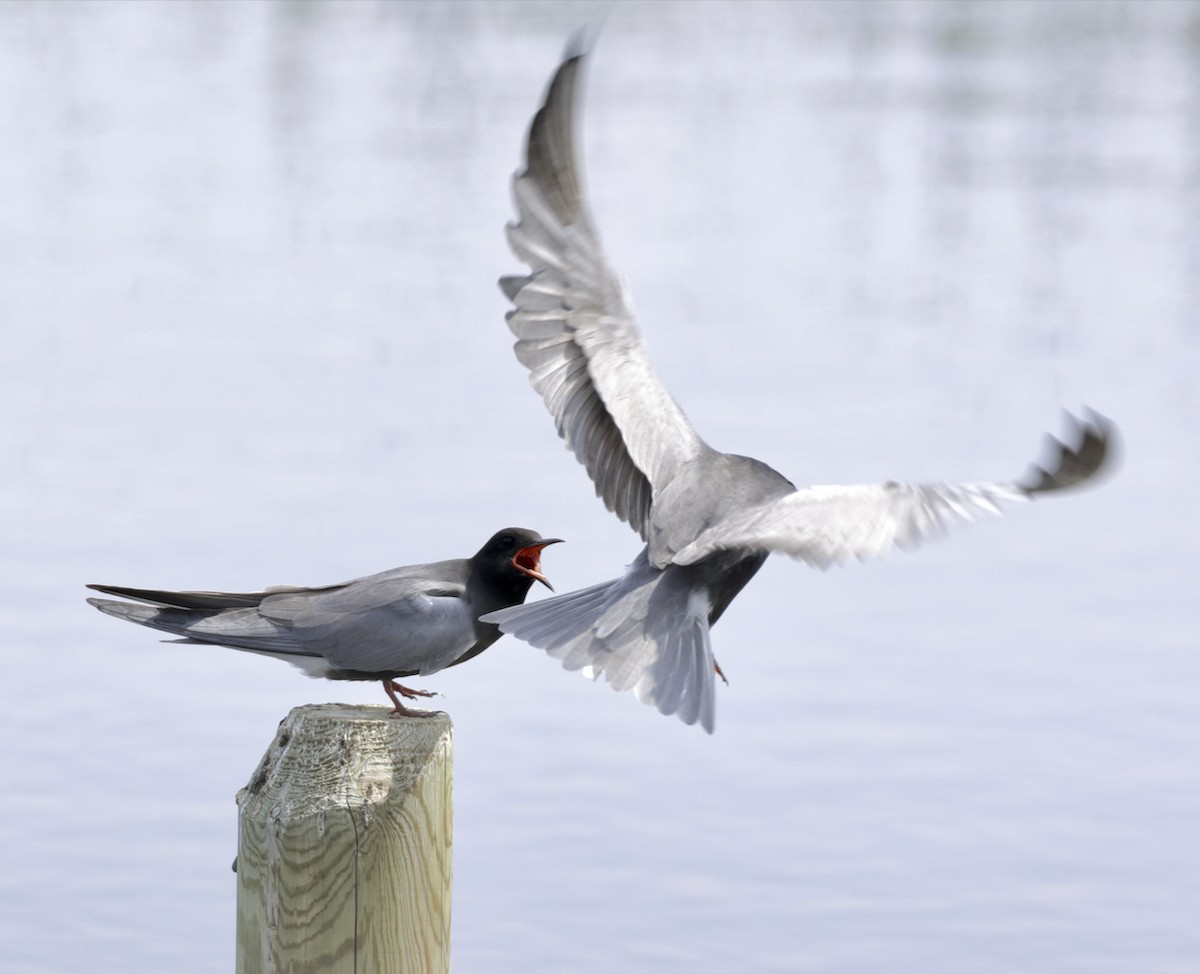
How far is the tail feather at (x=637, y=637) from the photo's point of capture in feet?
16.7

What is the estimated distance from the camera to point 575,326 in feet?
20.2

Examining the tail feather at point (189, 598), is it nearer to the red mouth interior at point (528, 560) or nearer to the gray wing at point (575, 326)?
the red mouth interior at point (528, 560)

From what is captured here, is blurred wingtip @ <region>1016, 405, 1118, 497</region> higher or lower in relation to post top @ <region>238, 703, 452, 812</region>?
higher

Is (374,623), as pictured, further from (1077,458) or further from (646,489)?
(1077,458)

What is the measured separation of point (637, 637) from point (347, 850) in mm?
1162

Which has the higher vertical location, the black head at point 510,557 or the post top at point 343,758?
the black head at point 510,557

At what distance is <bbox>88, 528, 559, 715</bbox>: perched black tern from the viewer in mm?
4855

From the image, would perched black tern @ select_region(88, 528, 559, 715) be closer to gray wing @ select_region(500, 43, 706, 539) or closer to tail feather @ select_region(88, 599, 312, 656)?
tail feather @ select_region(88, 599, 312, 656)

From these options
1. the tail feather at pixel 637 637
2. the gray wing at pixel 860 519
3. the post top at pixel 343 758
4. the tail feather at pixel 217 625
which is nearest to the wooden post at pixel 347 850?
the post top at pixel 343 758

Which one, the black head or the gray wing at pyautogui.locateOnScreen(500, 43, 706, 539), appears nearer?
the black head

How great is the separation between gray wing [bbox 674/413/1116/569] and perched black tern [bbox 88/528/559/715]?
58 centimetres

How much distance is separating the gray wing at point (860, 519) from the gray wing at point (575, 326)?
797mm

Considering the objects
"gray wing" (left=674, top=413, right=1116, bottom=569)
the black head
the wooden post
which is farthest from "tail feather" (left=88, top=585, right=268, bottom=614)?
"gray wing" (left=674, top=413, right=1116, bottom=569)

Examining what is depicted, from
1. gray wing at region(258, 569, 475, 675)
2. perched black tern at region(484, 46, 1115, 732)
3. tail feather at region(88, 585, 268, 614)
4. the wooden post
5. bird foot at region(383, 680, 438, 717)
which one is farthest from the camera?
perched black tern at region(484, 46, 1115, 732)
